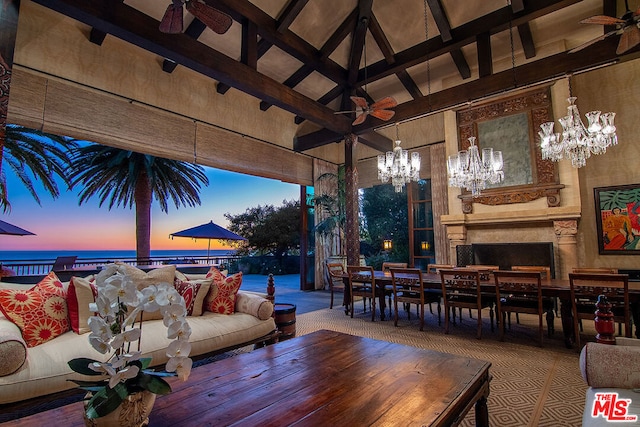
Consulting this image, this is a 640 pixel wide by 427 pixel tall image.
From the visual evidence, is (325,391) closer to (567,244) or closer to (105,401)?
(105,401)

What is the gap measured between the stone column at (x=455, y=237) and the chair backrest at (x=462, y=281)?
2324mm

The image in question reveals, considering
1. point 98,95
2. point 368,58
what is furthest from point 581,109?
point 98,95

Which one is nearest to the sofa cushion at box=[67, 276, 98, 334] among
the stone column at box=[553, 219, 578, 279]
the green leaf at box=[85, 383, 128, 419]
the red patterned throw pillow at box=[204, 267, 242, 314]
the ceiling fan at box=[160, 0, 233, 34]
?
the red patterned throw pillow at box=[204, 267, 242, 314]

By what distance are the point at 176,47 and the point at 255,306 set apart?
303cm

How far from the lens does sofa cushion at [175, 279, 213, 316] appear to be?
112 inches

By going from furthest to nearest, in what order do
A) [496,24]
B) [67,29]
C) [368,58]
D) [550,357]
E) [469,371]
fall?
1. [368,58]
2. [496,24]
3. [67,29]
4. [550,357]
5. [469,371]

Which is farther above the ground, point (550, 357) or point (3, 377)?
point (3, 377)

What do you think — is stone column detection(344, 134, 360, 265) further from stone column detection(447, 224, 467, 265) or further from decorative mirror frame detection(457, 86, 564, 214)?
decorative mirror frame detection(457, 86, 564, 214)

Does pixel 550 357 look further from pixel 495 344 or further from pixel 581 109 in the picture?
pixel 581 109

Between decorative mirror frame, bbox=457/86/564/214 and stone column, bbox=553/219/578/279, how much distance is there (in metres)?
0.37

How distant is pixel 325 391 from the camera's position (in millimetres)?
1407

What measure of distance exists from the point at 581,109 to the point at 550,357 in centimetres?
462

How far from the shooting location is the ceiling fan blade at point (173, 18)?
8.33 feet

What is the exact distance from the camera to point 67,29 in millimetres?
3887
